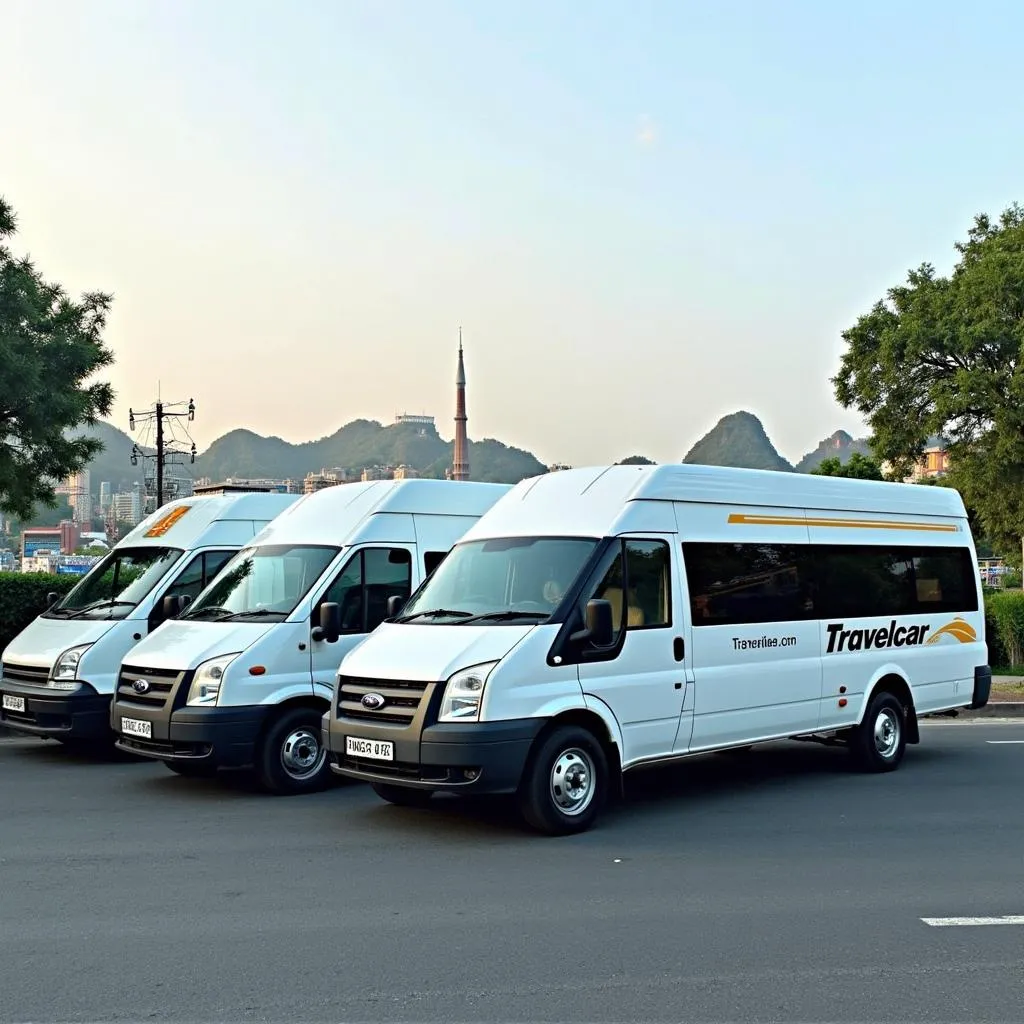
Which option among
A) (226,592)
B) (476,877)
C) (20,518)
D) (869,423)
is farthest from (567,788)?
(869,423)

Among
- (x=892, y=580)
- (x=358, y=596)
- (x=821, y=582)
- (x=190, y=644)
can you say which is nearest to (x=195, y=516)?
(x=358, y=596)

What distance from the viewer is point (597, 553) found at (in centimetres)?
854

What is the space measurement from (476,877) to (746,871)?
1.58m

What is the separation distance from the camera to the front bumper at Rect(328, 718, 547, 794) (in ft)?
25.2

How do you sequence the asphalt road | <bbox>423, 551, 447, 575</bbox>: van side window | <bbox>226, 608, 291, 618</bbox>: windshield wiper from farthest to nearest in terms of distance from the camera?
<bbox>423, 551, 447, 575</bbox>: van side window < <bbox>226, 608, 291, 618</bbox>: windshield wiper < the asphalt road

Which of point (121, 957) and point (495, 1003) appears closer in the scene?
point (495, 1003)

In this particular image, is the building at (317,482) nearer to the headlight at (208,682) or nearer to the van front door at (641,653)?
the headlight at (208,682)

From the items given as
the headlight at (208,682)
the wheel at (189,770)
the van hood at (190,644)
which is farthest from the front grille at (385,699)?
the wheel at (189,770)

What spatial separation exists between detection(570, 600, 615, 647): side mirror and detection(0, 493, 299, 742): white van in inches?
199

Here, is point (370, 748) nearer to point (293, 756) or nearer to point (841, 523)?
point (293, 756)

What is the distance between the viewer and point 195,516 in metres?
13.0

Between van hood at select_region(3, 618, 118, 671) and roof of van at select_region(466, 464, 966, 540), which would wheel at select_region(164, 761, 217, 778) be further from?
roof of van at select_region(466, 464, 966, 540)

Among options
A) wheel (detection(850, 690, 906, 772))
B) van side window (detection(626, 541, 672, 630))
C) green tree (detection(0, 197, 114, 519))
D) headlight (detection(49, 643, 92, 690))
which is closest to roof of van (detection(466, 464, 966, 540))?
van side window (detection(626, 541, 672, 630))

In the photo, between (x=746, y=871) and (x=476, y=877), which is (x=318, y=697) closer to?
(x=476, y=877)
